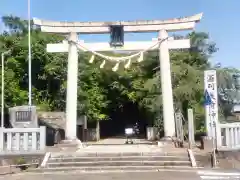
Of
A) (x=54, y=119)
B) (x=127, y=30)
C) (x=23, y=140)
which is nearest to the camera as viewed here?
(x=23, y=140)

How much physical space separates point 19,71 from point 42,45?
3.08 meters

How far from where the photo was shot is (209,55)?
3088 cm

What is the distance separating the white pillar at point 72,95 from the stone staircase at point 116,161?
133 inches

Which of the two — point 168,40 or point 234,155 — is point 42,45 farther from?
point 234,155

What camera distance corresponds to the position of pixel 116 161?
13.6 meters

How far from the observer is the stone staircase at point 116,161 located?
13070 mm

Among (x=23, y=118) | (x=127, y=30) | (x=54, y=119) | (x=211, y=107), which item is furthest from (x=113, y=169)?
(x=54, y=119)

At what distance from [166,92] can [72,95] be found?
455 cm

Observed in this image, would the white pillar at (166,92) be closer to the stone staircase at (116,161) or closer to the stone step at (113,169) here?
the stone staircase at (116,161)

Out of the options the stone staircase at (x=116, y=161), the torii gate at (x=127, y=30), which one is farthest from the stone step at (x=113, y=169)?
the torii gate at (x=127, y=30)

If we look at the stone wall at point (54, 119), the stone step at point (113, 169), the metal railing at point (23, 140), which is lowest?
the stone step at point (113, 169)

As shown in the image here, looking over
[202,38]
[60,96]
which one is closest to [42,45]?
[60,96]

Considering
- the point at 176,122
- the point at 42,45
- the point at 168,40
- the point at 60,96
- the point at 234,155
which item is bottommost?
the point at 234,155

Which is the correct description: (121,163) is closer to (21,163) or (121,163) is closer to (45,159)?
(45,159)
